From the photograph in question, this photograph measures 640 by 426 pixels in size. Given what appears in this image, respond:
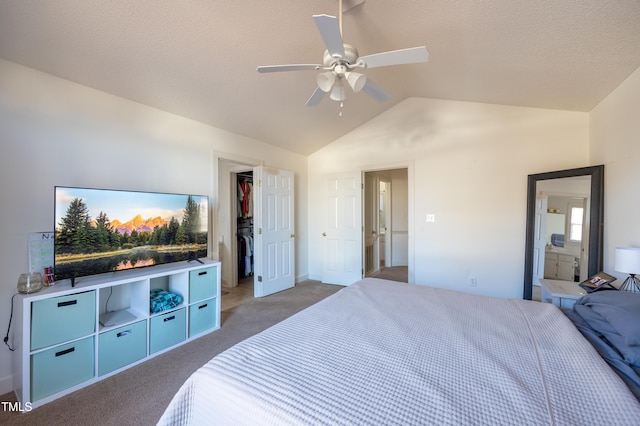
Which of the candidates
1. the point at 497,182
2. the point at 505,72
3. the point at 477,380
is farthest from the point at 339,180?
the point at 477,380

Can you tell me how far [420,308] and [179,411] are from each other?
140cm

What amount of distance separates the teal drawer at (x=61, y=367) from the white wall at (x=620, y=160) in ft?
13.8

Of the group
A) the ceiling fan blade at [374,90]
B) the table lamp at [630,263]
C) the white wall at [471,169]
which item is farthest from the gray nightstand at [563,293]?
the ceiling fan blade at [374,90]

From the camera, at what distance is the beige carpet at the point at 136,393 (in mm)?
1571

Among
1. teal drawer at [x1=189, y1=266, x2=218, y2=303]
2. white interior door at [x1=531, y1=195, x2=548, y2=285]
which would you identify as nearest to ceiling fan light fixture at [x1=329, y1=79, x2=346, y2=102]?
teal drawer at [x1=189, y1=266, x2=218, y2=303]

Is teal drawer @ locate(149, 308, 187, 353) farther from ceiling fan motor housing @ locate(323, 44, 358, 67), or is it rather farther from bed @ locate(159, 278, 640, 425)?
ceiling fan motor housing @ locate(323, 44, 358, 67)

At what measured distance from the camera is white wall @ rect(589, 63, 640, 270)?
191cm

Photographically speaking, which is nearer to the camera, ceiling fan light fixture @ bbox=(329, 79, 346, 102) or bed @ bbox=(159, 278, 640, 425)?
bed @ bbox=(159, 278, 640, 425)

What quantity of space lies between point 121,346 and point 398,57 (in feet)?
9.63

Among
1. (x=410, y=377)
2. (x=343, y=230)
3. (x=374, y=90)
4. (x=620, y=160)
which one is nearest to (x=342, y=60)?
(x=374, y=90)

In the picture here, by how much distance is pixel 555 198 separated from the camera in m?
2.75

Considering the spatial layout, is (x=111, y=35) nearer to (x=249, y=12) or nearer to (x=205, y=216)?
(x=249, y=12)

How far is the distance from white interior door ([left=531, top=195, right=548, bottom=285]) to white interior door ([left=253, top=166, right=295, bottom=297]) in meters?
3.25

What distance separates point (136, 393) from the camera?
5.88 feet
